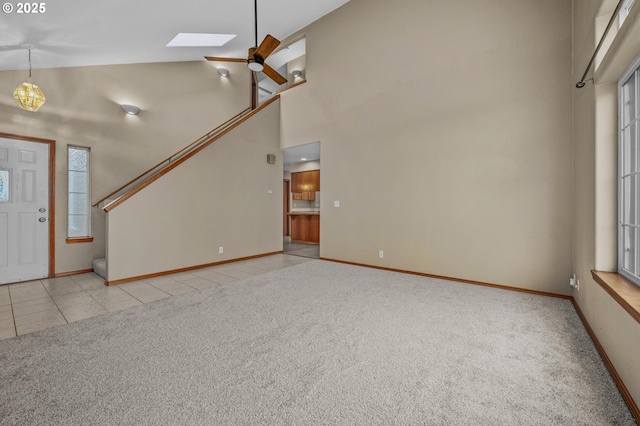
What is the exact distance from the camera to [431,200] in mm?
4090

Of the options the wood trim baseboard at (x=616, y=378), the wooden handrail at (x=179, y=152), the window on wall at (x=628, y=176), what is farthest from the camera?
the wooden handrail at (x=179, y=152)

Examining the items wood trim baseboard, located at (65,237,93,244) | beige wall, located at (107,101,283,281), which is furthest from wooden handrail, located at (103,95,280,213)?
wood trim baseboard, located at (65,237,93,244)

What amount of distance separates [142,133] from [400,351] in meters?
5.86

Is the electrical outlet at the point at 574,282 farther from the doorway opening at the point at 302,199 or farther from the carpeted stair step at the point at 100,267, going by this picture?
the carpeted stair step at the point at 100,267

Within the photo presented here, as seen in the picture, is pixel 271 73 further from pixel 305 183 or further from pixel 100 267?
pixel 305 183

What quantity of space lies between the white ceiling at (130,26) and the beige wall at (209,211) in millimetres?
1697

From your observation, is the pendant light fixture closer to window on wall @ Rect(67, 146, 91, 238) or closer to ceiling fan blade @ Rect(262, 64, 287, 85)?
window on wall @ Rect(67, 146, 91, 238)

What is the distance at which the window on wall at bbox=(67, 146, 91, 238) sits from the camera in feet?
14.6

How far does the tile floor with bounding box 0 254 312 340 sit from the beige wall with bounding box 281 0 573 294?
228 centimetres

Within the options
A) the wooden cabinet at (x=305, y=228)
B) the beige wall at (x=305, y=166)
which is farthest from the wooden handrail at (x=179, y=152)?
the wooden cabinet at (x=305, y=228)

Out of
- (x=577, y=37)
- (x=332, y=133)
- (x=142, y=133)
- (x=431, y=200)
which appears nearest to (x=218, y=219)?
(x=142, y=133)

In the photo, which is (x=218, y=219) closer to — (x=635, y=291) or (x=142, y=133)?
(x=142, y=133)

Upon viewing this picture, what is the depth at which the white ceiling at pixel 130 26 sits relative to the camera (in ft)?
10.1

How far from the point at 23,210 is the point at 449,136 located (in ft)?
21.3
